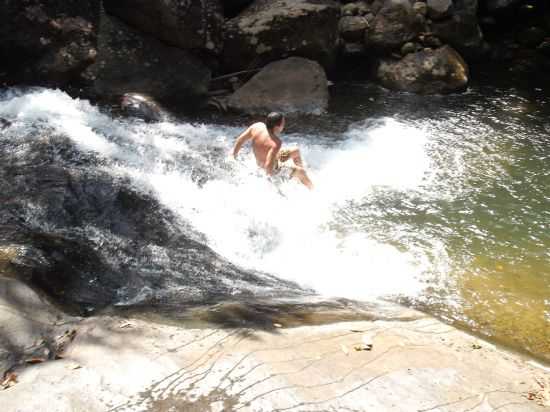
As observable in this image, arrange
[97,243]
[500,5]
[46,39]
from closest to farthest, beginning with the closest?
[97,243] → [46,39] → [500,5]

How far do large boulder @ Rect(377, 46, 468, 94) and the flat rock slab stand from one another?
765 centimetres

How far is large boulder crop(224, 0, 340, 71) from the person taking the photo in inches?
376

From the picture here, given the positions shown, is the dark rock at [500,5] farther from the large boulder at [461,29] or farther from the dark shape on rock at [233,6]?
the dark shape on rock at [233,6]

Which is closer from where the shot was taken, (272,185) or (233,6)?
(272,185)

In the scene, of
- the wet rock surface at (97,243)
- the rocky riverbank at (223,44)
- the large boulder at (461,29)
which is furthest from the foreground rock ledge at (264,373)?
the large boulder at (461,29)

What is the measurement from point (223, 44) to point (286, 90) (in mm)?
1560

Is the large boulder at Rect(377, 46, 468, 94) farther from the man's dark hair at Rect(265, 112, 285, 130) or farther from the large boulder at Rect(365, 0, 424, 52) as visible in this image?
the man's dark hair at Rect(265, 112, 285, 130)

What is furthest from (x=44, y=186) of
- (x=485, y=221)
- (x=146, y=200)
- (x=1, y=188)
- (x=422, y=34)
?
(x=422, y=34)

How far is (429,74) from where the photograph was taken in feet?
33.9

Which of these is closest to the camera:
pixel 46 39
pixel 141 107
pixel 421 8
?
pixel 141 107

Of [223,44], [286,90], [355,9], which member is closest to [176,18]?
[223,44]

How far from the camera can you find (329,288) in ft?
15.8

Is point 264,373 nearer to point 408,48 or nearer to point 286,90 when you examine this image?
point 286,90

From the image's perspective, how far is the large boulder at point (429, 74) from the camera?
10352mm
